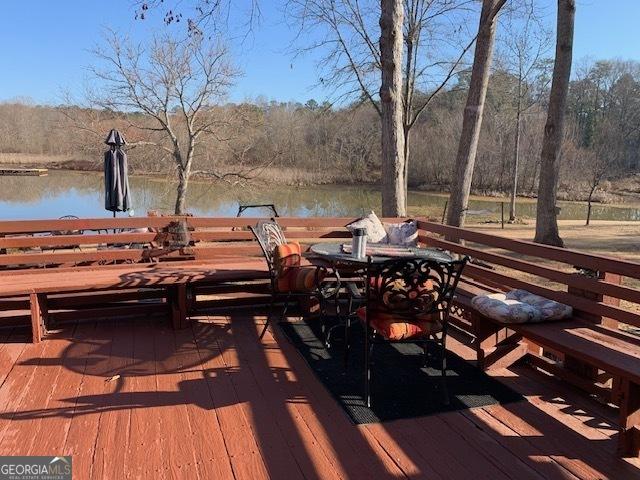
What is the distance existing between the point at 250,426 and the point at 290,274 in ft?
4.29

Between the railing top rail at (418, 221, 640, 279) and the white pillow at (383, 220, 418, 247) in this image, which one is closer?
the railing top rail at (418, 221, 640, 279)

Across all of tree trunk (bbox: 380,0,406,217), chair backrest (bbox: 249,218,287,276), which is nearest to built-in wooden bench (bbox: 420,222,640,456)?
chair backrest (bbox: 249,218,287,276)

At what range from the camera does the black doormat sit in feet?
7.72

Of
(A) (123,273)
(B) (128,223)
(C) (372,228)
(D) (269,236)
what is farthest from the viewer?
(C) (372,228)

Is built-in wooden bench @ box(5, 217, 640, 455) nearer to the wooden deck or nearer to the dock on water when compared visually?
the wooden deck

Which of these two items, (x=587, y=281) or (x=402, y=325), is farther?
(x=587, y=281)

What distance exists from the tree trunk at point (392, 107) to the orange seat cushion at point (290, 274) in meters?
2.41

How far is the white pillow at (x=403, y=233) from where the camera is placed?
4.21 meters

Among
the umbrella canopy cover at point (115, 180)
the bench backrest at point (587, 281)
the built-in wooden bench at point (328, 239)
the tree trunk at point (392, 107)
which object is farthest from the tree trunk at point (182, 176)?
the bench backrest at point (587, 281)

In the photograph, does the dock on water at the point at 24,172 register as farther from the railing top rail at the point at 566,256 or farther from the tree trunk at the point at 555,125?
the railing top rail at the point at 566,256

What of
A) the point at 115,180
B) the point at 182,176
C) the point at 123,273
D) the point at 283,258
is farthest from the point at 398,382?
the point at 182,176

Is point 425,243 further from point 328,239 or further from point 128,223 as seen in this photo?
point 128,223

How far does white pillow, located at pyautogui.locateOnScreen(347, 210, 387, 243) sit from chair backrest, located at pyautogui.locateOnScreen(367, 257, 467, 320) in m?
1.55

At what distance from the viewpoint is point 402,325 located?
238 cm
